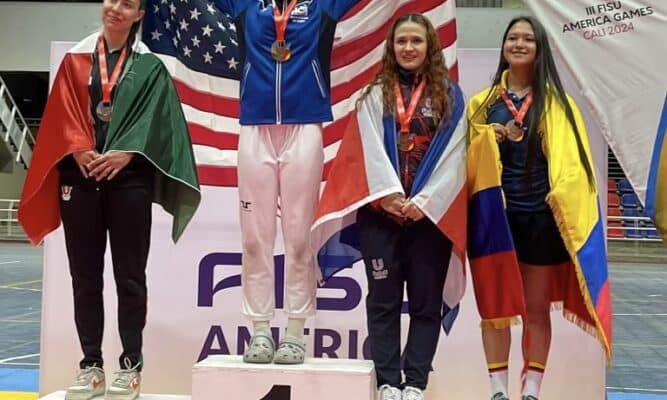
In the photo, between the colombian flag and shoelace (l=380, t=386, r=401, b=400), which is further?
the colombian flag

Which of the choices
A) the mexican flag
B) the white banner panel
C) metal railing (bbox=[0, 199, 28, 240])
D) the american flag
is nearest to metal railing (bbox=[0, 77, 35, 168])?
metal railing (bbox=[0, 199, 28, 240])

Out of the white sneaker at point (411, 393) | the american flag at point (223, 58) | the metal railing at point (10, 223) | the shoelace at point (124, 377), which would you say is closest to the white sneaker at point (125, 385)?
the shoelace at point (124, 377)

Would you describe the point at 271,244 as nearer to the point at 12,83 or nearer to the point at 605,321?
the point at 605,321

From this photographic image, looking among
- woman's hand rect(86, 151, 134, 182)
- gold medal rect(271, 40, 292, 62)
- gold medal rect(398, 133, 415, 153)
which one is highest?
gold medal rect(271, 40, 292, 62)

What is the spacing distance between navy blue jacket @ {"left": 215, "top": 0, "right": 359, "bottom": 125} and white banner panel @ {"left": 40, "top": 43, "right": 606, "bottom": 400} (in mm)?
1203

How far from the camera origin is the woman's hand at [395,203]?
2449mm

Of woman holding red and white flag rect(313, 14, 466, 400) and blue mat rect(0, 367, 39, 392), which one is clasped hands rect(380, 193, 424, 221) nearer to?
woman holding red and white flag rect(313, 14, 466, 400)

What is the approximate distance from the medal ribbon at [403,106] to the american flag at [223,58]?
41.9 inches

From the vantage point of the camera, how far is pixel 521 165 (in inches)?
105

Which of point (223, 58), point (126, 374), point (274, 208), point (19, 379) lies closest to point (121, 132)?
point (274, 208)

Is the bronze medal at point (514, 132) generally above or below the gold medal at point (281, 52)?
Result: below

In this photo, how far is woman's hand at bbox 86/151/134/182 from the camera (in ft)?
8.03

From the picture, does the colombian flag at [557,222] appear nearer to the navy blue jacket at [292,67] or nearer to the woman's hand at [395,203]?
the woman's hand at [395,203]

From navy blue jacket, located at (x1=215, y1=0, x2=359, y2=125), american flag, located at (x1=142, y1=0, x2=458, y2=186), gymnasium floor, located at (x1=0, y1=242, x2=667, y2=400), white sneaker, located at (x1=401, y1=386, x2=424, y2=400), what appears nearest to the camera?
white sneaker, located at (x1=401, y1=386, x2=424, y2=400)
